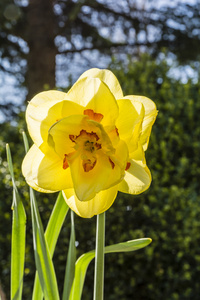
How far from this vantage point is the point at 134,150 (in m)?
0.62

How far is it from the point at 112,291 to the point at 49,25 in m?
4.07

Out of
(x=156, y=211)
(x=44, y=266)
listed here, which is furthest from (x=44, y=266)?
(x=156, y=211)

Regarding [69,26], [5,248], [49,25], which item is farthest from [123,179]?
[69,26]

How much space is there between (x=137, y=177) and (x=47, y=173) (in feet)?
0.47

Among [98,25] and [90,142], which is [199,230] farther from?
[98,25]

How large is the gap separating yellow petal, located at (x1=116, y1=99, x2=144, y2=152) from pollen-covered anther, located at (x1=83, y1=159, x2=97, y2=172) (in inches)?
2.5

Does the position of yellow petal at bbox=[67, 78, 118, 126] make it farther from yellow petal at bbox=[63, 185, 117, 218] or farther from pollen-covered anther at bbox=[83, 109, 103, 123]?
yellow petal at bbox=[63, 185, 117, 218]

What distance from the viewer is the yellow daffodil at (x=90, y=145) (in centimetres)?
61

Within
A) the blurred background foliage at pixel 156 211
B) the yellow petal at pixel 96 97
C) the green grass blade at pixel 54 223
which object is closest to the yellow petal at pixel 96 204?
the yellow petal at pixel 96 97

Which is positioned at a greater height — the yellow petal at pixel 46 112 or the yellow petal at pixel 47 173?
the yellow petal at pixel 46 112

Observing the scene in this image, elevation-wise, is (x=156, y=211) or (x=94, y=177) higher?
(x=94, y=177)

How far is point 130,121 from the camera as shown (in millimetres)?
623

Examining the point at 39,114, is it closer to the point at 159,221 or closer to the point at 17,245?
the point at 17,245

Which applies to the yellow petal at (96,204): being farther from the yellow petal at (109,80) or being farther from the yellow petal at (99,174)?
the yellow petal at (109,80)
